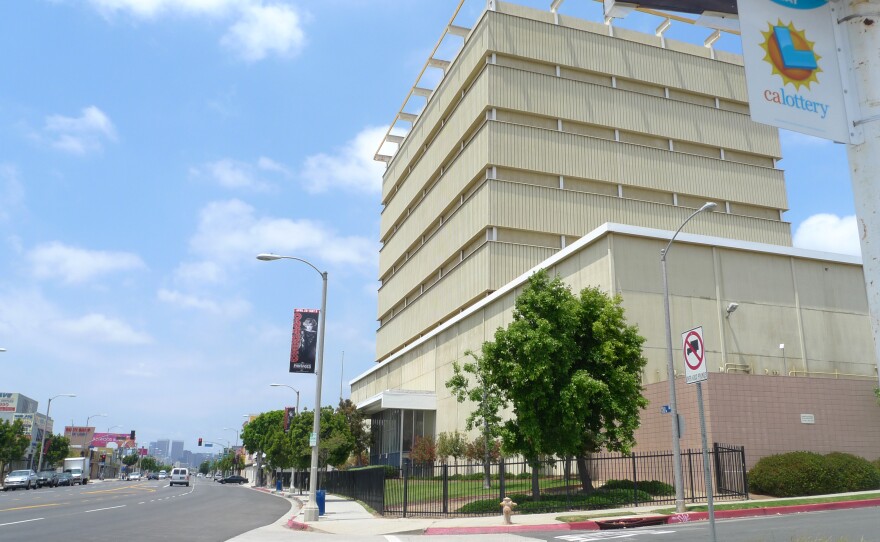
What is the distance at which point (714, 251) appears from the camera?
38.0 meters

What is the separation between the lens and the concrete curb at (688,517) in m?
20.3

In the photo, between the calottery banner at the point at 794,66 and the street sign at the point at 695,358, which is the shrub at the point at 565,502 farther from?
the calottery banner at the point at 794,66

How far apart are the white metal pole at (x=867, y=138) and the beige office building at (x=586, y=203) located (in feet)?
104

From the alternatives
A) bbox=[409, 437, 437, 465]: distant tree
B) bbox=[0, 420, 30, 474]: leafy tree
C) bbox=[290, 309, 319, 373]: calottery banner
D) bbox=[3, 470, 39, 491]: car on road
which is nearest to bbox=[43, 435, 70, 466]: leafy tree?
bbox=[0, 420, 30, 474]: leafy tree

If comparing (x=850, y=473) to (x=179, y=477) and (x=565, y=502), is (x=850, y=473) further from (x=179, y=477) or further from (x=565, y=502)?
(x=179, y=477)

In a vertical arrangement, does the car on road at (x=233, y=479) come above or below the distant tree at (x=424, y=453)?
below

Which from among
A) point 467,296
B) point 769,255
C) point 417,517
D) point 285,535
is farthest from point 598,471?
point 467,296

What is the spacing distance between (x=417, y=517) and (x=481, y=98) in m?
42.2

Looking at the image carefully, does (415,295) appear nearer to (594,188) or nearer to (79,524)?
(594,188)

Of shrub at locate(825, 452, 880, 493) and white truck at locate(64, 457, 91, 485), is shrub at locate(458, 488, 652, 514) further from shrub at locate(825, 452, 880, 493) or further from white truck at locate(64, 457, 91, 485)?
white truck at locate(64, 457, 91, 485)

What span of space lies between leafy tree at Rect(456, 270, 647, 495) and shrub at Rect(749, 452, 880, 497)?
216 inches

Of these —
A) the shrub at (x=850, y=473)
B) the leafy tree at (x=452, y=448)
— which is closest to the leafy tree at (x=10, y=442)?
the leafy tree at (x=452, y=448)

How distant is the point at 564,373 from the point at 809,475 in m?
10.5

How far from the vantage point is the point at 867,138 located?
17.2 feet
